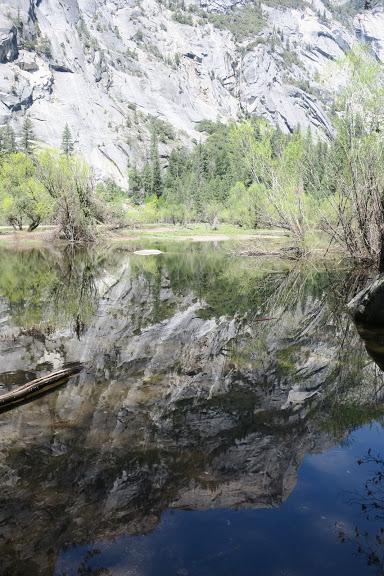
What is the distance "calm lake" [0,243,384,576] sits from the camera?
13.5ft

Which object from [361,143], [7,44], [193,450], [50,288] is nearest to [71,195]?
[50,288]

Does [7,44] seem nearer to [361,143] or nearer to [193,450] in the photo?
[361,143]

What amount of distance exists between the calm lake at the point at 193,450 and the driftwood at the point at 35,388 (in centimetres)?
24

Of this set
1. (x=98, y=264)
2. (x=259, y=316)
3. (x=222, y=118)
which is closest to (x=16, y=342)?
(x=259, y=316)

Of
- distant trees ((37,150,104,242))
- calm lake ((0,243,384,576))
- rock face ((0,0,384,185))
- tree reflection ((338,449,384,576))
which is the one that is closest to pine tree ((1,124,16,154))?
rock face ((0,0,384,185))

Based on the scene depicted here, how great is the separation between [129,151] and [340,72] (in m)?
129

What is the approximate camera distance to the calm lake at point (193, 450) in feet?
13.5

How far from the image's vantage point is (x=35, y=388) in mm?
7457

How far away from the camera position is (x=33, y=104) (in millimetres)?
139250

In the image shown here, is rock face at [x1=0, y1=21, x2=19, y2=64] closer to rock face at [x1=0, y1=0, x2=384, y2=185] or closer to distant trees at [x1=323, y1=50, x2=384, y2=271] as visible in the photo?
rock face at [x1=0, y1=0, x2=384, y2=185]

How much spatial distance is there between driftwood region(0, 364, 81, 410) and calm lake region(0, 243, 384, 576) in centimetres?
24

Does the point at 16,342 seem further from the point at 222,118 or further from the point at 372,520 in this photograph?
the point at 222,118

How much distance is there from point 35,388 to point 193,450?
3.01 m

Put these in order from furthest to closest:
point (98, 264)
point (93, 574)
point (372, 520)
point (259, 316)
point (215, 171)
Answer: point (215, 171) < point (98, 264) < point (259, 316) < point (372, 520) < point (93, 574)
